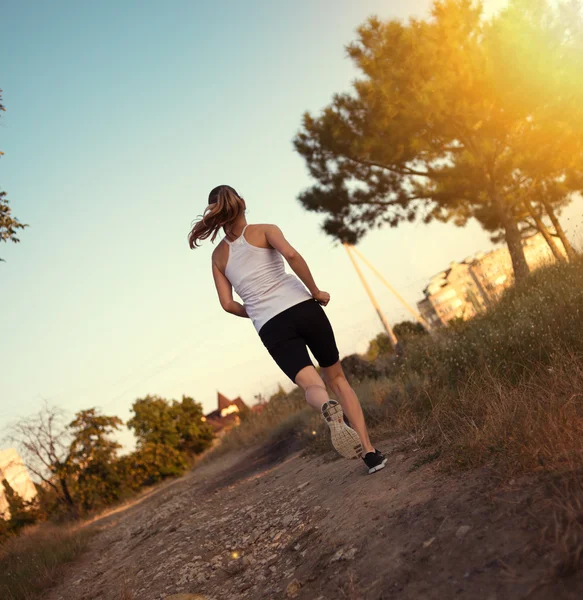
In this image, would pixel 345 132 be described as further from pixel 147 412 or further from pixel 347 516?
pixel 347 516

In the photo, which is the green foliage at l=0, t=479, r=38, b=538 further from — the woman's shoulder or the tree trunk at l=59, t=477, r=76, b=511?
the woman's shoulder

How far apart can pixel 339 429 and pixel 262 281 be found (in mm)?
958

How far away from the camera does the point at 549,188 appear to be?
19016 mm

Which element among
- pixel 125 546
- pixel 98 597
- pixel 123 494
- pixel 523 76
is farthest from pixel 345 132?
pixel 98 597

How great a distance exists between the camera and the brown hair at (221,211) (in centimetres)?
336

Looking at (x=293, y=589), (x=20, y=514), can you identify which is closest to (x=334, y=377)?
(x=293, y=589)

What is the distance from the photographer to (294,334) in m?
3.29

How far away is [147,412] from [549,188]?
15.0 meters

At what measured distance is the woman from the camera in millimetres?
3273

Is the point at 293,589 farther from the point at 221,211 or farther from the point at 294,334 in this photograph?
the point at 221,211

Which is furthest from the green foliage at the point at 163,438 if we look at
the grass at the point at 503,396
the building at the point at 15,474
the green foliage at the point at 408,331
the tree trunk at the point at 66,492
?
the grass at the point at 503,396

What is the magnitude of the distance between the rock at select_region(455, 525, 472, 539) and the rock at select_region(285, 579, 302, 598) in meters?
0.77

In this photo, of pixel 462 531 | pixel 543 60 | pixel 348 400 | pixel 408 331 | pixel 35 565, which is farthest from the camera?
pixel 408 331

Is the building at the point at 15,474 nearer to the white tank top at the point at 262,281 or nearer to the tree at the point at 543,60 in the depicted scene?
the white tank top at the point at 262,281
